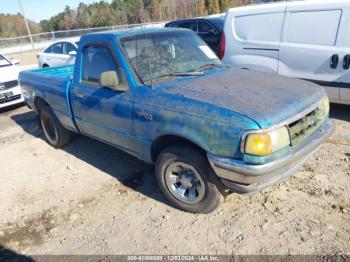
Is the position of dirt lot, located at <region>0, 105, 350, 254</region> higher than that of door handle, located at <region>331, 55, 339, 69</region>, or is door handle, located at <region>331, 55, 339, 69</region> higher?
door handle, located at <region>331, 55, 339, 69</region>

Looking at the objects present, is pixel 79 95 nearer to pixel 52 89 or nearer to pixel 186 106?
pixel 52 89

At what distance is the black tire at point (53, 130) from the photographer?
5.19 metres

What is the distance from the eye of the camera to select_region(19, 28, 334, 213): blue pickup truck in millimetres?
2641

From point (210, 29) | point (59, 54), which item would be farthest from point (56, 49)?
point (210, 29)

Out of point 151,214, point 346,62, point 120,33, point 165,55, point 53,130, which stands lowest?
point 151,214

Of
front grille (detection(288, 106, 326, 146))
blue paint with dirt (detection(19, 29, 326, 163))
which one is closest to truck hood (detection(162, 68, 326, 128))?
blue paint with dirt (detection(19, 29, 326, 163))

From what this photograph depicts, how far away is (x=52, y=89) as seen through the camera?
476 centimetres

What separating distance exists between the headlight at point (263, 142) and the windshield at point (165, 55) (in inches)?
51.6

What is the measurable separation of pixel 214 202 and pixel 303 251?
0.88 metres

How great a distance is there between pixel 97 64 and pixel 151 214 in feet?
6.30

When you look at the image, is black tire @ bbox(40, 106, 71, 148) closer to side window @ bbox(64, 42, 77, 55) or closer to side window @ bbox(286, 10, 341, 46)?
side window @ bbox(286, 10, 341, 46)

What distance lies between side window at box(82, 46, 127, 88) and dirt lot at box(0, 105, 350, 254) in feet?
4.39

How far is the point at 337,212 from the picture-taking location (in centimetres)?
313

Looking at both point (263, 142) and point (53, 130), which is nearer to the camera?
point (263, 142)
